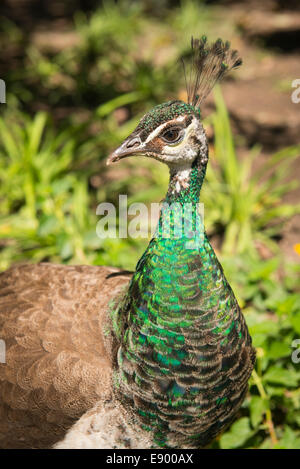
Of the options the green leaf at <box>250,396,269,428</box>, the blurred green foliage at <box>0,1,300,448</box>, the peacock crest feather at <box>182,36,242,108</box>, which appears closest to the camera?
the peacock crest feather at <box>182,36,242,108</box>

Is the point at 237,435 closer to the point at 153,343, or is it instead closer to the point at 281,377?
the point at 281,377

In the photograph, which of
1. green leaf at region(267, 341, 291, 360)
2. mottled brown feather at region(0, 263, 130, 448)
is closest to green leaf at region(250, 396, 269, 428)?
green leaf at region(267, 341, 291, 360)

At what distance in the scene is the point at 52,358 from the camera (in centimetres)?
163

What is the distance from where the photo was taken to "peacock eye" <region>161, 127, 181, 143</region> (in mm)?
1403

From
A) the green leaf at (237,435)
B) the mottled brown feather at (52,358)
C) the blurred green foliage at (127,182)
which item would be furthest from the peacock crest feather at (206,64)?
the green leaf at (237,435)

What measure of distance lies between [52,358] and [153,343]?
0.39 meters

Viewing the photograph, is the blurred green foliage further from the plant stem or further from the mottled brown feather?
the mottled brown feather

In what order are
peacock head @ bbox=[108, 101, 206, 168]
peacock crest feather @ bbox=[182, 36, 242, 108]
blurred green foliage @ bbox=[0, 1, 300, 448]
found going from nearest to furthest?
peacock head @ bbox=[108, 101, 206, 168], peacock crest feather @ bbox=[182, 36, 242, 108], blurred green foliage @ bbox=[0, 1, 300, 448]

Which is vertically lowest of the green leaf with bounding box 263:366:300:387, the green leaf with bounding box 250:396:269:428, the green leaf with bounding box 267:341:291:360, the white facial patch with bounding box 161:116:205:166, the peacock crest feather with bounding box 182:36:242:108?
the green leaf with bounding box 250:396:269:428

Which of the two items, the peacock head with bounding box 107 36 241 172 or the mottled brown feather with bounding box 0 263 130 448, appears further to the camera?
the mottled brown feather with bounding box 0 263 130 448

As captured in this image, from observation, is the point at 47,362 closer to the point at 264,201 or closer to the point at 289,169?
the point at 264,201

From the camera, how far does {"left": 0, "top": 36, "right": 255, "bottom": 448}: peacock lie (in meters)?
1.47

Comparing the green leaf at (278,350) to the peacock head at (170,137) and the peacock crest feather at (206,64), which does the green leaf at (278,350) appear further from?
the peacock crest feather at (206,64)

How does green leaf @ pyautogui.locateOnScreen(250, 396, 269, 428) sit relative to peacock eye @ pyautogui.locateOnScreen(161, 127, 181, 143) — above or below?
below
